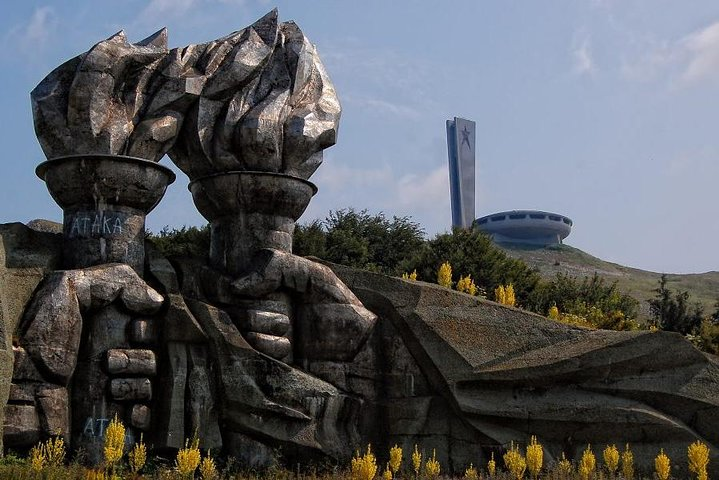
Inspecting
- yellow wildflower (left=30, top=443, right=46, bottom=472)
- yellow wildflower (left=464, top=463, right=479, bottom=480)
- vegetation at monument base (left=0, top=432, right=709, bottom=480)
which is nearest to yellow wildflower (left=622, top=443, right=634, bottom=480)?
vegetation at monument base (left=0, top=432, right=709, bottom=480)

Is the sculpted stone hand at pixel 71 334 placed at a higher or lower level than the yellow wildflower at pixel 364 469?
higher

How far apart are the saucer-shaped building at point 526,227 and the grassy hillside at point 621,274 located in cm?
466

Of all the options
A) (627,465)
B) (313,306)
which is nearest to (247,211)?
(313,306)

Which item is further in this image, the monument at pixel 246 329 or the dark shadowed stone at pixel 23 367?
the monument at pixel 246 329

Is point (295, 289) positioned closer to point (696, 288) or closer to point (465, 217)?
point (696, 288)

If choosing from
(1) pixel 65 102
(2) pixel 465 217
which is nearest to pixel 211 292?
(1) pixel 65 102

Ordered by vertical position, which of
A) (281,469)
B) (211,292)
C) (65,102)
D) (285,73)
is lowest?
(281,469)

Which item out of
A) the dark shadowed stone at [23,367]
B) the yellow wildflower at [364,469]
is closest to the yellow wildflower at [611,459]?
the yellow wildflower at [364,469]

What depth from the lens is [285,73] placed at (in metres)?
13.5

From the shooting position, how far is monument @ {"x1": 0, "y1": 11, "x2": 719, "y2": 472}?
11047 millimetres

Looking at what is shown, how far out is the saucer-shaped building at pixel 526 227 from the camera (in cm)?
10350

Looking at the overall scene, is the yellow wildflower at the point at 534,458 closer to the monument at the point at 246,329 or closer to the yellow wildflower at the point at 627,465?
the monument at the point at 246,329

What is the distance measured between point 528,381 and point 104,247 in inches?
204

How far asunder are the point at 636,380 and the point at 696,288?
5682 cm
